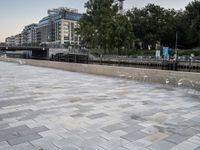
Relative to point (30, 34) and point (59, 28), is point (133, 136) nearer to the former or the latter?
point (59, 28)

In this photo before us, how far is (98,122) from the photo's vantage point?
4.61m

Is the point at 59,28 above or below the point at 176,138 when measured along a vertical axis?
above

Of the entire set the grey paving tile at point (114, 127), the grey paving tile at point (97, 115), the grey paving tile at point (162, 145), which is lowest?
the grey paving tile at point (162, 145)

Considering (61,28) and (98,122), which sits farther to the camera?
(61,28)

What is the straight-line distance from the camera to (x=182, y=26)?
46.2 metres

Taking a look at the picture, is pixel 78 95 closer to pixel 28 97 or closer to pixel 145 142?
pixel 28 97

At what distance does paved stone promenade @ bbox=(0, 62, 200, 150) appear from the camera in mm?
3592

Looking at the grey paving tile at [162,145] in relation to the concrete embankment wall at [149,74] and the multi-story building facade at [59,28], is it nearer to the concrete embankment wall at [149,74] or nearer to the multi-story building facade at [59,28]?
the concrete embankment wall at [149,74]

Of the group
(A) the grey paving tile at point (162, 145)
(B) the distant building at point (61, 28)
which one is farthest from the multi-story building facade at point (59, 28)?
(A) the grey paving tile at point (162, 145)

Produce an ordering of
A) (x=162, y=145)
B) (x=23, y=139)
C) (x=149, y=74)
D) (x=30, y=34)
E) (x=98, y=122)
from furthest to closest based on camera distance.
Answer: (x=30, y=34) → (x=149, y=74) → (x=98, y=122) → (x=23, y=139) → (x=162, y=145)

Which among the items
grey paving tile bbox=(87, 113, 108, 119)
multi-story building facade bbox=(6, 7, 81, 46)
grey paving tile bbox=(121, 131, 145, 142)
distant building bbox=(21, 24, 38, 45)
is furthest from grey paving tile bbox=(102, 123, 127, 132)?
distant building bbox=(21, 24, 38, 45)

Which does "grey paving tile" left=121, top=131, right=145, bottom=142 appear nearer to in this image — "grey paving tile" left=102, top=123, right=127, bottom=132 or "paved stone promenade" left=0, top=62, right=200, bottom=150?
"paved stone promenade" left=0, top=62, right=200, bottom=150

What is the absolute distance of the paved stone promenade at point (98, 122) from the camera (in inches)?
141

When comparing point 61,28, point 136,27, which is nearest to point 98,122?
point 136,27
